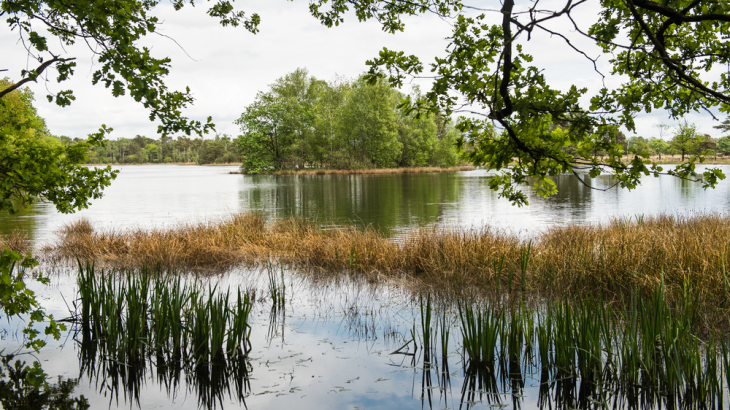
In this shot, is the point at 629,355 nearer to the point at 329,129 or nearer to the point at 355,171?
the point at 355,171

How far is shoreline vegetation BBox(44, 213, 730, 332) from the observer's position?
556cm

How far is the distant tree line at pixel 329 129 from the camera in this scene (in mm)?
57344

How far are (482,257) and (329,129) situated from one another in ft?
182

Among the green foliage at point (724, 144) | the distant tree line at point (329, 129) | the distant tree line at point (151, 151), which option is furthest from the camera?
the distant tree line at point (151, 151)

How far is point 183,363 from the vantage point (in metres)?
4.43

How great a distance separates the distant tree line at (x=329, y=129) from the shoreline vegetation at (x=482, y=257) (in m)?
46.5

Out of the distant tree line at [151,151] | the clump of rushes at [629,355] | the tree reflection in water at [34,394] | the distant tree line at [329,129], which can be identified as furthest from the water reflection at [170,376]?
the distant tree line at [151,151]

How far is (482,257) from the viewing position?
7.72 meters

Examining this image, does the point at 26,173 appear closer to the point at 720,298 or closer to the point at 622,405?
the point at 622,405

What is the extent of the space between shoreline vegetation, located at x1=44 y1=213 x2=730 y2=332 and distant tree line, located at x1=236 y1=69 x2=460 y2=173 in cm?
4647

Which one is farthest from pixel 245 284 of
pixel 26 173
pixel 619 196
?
pixel 619 196

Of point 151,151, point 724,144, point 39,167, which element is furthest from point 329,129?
point 151,151

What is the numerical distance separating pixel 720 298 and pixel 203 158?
423 feet

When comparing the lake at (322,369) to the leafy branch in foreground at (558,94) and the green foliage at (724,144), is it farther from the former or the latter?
the green foliage at (724,144)
